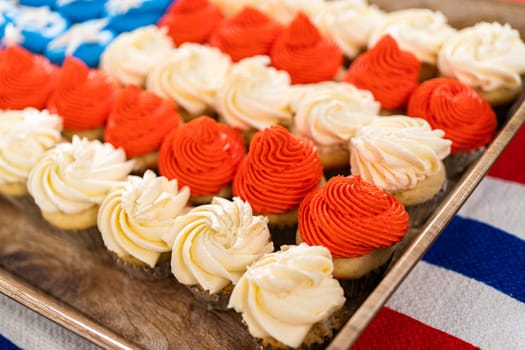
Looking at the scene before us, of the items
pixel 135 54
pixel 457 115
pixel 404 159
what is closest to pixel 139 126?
pixel 135 54

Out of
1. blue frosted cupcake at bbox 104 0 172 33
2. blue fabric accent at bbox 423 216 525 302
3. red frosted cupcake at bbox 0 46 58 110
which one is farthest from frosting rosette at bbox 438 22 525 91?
red frosted cupcake at bbox 0 46 58 110

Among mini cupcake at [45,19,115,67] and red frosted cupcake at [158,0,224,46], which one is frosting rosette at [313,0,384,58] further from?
mini cupcake at [45,19,115,67]

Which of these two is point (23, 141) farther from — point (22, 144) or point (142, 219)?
point (142, 219)

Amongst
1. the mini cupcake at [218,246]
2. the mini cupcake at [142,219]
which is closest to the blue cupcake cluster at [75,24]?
the mini cupcake at [142,219]

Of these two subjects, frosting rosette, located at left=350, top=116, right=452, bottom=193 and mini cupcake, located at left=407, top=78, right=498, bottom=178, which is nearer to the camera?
frosting rosette, located at left=350, top=116, right=452, bottom=193

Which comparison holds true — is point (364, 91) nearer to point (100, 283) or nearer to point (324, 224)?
point (324, 224)

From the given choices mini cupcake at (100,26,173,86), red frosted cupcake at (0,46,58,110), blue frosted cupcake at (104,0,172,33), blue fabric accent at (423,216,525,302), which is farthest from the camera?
blue frosted cupcake at (104,0,172,33)
